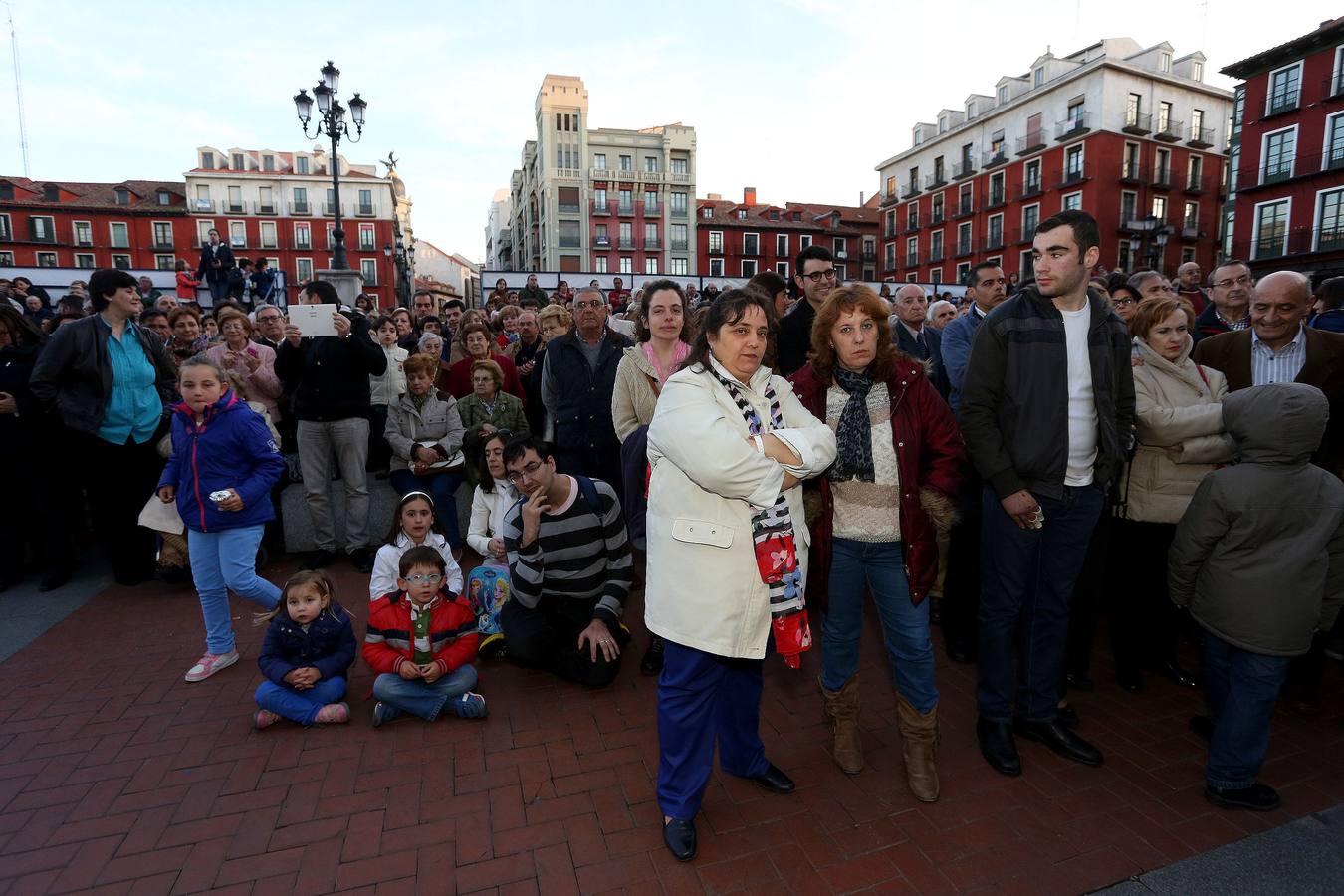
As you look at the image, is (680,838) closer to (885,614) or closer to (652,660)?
(885,614)

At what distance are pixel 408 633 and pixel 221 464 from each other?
1.64 m

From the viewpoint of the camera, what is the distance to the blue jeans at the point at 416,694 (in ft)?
11.7

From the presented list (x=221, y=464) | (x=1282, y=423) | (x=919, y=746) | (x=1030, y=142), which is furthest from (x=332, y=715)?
(x=1030, y=142)

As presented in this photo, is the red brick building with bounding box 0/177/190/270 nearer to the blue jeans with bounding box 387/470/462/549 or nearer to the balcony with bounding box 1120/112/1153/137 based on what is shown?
the blue jeans with bounding box 387/470/462/549

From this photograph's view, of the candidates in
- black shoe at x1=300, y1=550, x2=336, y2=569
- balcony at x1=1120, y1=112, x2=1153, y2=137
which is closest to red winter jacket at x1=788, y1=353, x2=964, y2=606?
black shoe at x1=300, y1=550, x2=336, y2=569

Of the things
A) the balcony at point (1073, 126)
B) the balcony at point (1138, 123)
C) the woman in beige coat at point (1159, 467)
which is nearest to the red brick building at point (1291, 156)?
the balcony at point (1138, 123)

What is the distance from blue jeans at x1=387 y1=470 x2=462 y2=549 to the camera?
609 cm

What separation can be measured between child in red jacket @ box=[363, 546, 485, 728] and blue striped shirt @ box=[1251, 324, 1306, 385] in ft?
15.2

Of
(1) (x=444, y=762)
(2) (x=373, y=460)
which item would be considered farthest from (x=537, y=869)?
(2) (x=373, y=460)

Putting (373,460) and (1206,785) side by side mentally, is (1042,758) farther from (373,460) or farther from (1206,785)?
(373,460)

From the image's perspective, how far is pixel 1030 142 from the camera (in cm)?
4009

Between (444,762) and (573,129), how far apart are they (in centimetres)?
5921

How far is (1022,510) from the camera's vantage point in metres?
3.00

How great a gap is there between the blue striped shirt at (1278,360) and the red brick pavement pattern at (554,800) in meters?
1.82
